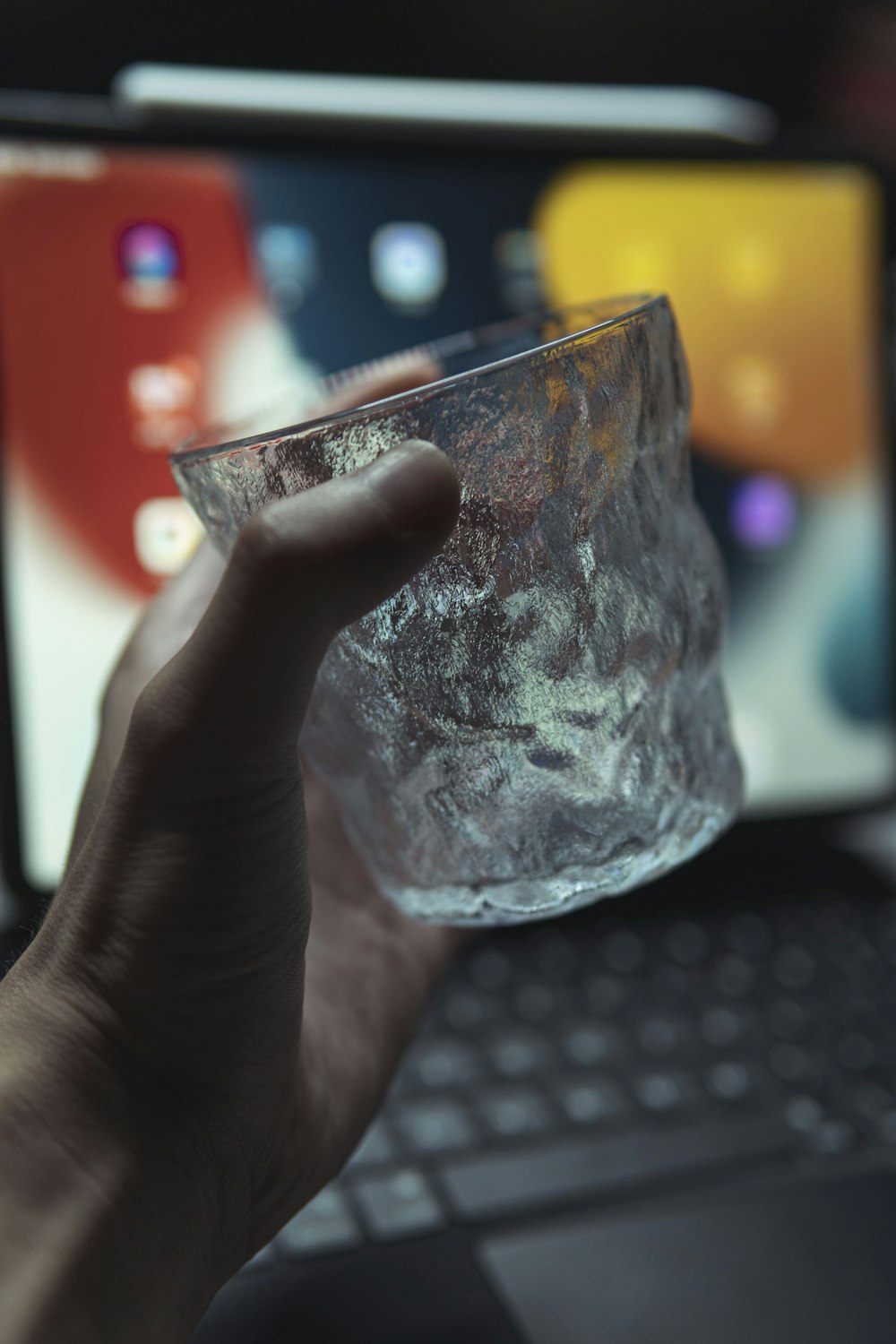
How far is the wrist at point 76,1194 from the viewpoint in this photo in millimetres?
263

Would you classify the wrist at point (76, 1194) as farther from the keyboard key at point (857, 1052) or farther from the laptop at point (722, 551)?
the keyboard key at point (857, 1052)

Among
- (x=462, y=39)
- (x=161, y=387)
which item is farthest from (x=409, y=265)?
(x=462, y=39)

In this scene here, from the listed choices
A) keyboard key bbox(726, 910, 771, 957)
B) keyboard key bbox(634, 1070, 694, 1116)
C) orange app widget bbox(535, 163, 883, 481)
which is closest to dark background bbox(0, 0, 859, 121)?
orange app widget bbox(535, 163, 883, 481)

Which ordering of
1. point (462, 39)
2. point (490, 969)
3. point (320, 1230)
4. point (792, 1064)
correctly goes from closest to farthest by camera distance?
1. point (320, 1230)
2. point (792, 1064)
3. point (490, 969)
4. point (462, 39)

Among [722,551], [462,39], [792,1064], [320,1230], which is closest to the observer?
[320,1230]

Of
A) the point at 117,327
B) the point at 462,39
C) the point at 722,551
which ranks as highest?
the point at 462,39

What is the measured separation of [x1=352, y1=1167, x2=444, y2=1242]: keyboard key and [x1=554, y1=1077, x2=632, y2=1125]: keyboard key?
0.26 ft

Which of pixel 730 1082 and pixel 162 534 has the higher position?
pixel 162 534

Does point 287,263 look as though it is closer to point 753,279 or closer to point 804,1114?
point 753,279

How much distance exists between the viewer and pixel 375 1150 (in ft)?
1.54

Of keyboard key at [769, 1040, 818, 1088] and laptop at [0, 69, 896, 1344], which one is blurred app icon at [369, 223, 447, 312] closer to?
laptop at [0, 69, 896, 1344]

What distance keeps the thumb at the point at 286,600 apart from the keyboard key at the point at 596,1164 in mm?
267

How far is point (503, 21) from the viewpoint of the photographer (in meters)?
0.96

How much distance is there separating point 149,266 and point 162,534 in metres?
0.15
